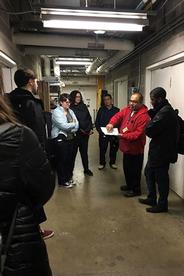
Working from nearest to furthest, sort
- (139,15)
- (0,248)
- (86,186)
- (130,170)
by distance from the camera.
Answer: (0,248) < (139,15) < (130,170) < (86,186)

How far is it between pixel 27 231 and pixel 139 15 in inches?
106

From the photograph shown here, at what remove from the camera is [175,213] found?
3111 mm

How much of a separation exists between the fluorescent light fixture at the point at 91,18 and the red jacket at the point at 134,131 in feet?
3.38

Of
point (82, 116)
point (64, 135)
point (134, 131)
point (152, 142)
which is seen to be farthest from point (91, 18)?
point (82, 116)

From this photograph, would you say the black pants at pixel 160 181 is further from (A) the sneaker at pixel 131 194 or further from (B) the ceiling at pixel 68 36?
(B) the ceiling at pixel 68 36

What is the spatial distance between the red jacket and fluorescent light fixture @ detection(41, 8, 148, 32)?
3.38ft

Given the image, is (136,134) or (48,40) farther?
(48,40)

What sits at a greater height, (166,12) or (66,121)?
(166,12)

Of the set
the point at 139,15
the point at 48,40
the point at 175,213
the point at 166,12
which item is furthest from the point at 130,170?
the point at 48,40

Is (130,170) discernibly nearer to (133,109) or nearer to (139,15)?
(133,109)

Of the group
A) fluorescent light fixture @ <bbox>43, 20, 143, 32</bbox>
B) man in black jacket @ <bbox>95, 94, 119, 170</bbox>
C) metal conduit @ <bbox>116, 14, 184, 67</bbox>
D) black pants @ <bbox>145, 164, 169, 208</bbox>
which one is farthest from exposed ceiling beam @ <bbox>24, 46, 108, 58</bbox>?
black pants @ <bbox>145, 164, 169, 208</bbox>

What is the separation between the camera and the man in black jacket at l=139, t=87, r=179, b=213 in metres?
2.89

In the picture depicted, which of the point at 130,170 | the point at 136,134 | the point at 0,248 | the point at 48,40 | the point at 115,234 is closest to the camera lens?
the point at 0,248

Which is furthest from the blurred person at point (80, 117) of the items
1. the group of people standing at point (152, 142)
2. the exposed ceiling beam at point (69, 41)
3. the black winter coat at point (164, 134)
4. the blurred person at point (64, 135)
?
the black winter coat at point (164, 134)
